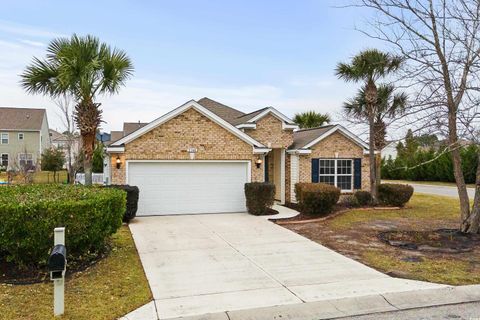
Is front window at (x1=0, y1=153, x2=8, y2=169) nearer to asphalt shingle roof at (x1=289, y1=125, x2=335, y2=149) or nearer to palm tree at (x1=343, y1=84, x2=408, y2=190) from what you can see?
asphalt shingle roof at (x1=289, y1=125, x2=335, y2=149)

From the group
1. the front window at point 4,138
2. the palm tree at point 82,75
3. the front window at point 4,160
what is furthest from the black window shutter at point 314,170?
the front window at point 4,138

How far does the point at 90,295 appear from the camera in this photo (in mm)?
5570

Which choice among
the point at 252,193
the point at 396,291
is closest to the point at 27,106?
the point at 252,193

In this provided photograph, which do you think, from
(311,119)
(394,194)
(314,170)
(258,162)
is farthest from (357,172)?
(311,119)

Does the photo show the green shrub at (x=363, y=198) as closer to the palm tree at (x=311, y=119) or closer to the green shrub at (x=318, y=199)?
the green shrub at (x=318, y=199)

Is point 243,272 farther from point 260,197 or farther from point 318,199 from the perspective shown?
point 318,199

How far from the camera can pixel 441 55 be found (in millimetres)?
9477

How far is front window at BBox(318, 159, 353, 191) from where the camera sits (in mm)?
16906

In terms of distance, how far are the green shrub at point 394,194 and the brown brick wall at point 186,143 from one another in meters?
5.69

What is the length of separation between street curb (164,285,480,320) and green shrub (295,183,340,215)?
24.2 feet

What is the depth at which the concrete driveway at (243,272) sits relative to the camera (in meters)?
5.48

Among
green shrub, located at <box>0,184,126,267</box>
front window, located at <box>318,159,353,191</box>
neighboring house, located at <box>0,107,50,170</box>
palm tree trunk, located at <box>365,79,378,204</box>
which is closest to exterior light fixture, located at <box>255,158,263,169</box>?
front window, located at <box>318,159,353,191</box>

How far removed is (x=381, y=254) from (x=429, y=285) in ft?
6.99

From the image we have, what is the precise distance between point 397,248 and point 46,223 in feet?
23.2
